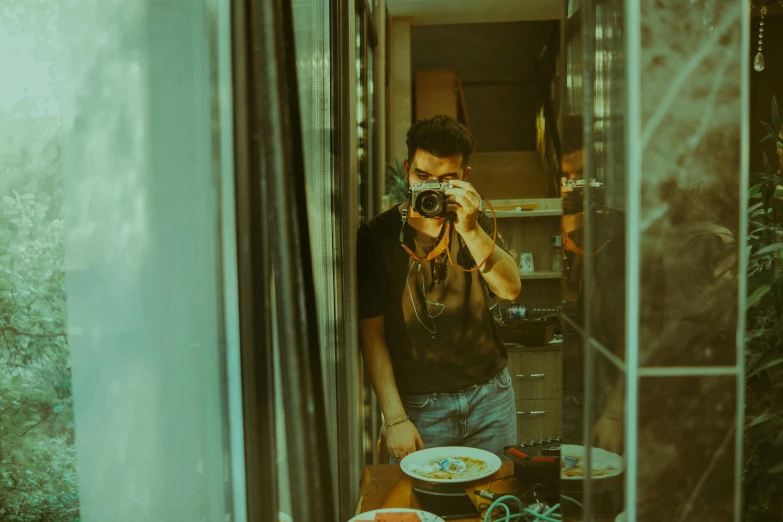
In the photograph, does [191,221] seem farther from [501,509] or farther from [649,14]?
[501,509]

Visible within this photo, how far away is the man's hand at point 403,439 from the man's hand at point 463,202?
1.83 feet

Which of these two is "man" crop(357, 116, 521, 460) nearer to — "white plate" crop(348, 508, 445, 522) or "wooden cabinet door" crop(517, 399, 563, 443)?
"white plate" crop(348, 508, 445, 522)

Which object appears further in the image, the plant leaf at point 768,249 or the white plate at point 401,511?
the white plate at point 401,511

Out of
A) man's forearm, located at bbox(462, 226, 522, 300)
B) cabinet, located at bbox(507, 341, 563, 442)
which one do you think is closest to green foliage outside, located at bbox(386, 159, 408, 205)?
cabinet, located at bbox(507, 341, 563, 442)

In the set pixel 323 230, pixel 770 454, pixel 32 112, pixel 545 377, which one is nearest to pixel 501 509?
pixel 770 454

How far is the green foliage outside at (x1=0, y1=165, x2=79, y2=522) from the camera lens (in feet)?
2.13

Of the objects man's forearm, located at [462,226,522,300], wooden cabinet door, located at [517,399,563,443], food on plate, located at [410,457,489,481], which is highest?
man's forearm, located at [462,226,522,300]

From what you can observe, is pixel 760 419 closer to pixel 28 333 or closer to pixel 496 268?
pixel 28 333

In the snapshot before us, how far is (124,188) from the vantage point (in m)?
0.67

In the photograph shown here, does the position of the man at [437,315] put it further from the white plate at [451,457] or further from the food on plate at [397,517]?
the food on plate at [397,517]

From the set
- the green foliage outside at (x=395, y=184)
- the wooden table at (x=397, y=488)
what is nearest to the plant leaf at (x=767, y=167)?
the wooden table at (x=397, y=488)

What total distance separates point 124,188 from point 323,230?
27.4 inches

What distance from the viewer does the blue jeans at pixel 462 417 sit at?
1688mm

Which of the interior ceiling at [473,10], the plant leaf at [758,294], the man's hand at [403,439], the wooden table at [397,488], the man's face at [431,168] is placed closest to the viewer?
the plant leaf at [758,294]
